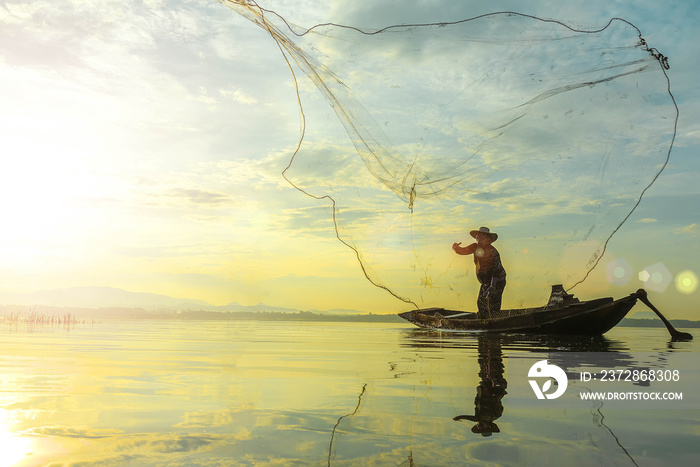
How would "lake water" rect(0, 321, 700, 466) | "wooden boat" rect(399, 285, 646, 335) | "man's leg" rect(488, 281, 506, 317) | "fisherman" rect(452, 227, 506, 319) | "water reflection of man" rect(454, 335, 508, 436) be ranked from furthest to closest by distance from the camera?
"man's leg" rect(488, 281, 506, 317) → "fisherman" rect(452, 227, 506, 319) → "wooden boat" rect(399, 285, 646, 335) → "water reflection of man" rect(454, 335, 508, 436) → "lake water" rect(0, 321, 700, 466)

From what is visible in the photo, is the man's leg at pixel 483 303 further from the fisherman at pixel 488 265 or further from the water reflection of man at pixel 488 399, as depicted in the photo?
the water reflection of man at pixel 488 399

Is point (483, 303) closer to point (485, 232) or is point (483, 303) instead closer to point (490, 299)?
point (490, 299)

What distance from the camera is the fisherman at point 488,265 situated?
20.6 meters

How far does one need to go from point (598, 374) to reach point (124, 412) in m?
7.35

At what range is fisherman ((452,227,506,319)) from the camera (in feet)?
67.7

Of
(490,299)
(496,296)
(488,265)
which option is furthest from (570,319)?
(488,265)

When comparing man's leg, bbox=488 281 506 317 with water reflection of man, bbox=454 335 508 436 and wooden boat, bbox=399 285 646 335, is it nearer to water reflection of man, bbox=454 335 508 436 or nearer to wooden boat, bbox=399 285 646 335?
wooden boat, bbox=399 285 646 335

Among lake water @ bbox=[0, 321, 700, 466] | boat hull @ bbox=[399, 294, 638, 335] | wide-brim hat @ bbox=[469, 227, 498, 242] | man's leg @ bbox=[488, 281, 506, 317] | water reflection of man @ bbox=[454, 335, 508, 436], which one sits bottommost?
lake water @ bbox=[0, 321, 700, 466]

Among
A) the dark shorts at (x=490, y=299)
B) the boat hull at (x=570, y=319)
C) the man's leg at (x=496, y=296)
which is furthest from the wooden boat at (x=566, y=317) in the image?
the man's leg at (x=496, y=296)

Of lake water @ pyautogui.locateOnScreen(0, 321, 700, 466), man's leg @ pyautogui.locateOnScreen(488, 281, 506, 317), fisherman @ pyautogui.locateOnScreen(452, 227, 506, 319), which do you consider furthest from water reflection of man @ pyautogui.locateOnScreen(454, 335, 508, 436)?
man's leg @ pyautogui.locateOnScreen(488, 281, 506, 317)

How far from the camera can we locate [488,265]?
20766 mm

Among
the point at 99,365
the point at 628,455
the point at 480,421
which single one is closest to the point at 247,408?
the point at 480,421

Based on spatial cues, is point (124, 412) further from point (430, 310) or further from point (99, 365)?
point (430, 310)

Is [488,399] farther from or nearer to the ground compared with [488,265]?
nearer to the ground
